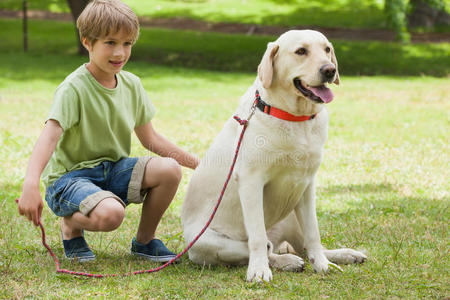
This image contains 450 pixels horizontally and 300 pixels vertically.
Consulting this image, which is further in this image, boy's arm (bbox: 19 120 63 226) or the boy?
the boy

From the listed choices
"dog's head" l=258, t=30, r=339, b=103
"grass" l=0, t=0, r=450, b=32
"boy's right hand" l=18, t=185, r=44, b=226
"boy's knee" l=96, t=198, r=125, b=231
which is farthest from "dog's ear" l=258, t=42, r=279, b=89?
"grass" l=0, t=0, r=450, b=32

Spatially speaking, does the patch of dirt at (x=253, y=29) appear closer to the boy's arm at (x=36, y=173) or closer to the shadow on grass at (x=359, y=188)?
the shadow on grass at (x=359, y=188)

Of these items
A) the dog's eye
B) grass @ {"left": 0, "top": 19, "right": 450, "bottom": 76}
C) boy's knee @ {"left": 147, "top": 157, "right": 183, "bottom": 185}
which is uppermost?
the dog's eye

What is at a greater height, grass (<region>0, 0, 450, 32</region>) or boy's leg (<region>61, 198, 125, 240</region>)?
boy's leg (<region>61, 198, 125, 240</region>)

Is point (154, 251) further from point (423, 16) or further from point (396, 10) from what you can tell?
point (423, 16)

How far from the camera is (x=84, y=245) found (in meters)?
3.95

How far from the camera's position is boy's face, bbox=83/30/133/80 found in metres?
3.72

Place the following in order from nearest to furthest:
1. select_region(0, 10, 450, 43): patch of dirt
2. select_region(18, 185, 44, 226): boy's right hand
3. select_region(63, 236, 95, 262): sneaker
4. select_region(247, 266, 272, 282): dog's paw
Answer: select_region(18, 185, 44, 226): boy's right hand, select_region(247, 266, 272, 282): dog's paw, select_region(63, 236, 95, 262): sneaker, select_region(0, 10, 450, 43): patch of dirt

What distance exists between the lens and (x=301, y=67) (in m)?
3.39

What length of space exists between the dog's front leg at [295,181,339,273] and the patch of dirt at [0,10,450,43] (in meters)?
18.4

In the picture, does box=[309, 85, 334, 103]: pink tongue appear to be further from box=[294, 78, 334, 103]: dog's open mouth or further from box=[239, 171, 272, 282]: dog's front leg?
box=[239, 171, 272, 282]: dog's front leg

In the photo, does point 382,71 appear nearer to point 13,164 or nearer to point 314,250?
point 13,164

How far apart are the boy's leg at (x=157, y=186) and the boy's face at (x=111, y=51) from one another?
648mm

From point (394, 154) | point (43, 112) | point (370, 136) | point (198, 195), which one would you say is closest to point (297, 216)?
point (198, 195)
